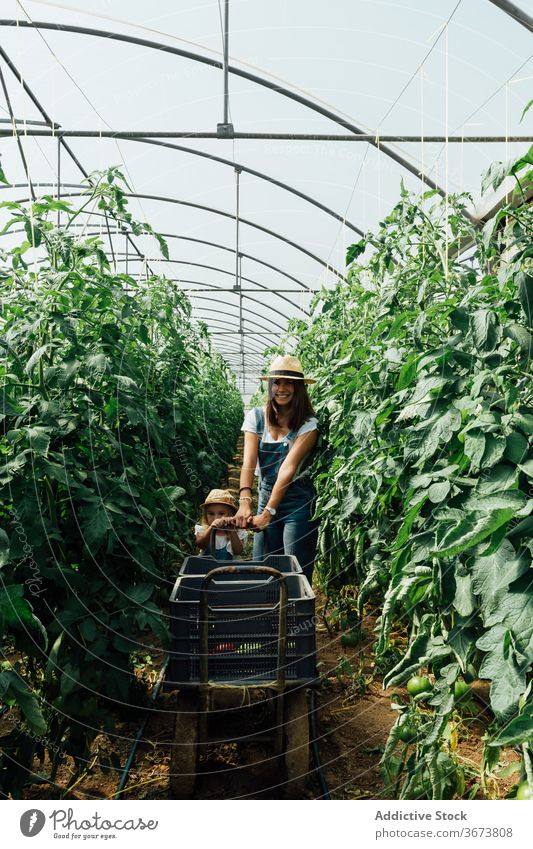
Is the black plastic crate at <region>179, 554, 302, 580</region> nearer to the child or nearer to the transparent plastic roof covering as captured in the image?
the child

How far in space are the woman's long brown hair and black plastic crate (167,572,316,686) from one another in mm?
1252

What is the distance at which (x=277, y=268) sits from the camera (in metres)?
10.9

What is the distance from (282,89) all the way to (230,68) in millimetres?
429

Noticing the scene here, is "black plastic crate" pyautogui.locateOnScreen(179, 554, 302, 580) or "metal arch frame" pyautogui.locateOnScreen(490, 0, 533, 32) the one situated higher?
"metal arch frame" pyautogui.locateOnScreen(490, 0, 533, 32)

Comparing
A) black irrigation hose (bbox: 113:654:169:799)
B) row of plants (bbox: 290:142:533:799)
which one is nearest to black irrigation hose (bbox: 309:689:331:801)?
row of plants (bbox: 290:142:533:799)

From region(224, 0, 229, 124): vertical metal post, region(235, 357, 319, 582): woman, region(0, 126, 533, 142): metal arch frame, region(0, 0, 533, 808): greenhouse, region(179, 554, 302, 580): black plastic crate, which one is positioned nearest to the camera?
region(0, 0, 533, 808): greenhouse

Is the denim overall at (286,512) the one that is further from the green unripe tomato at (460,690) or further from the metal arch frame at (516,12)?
the metal arch frame at (516,12)

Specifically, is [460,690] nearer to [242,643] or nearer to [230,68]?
[242,643]

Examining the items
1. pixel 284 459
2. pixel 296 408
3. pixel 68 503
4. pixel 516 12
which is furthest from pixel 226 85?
pixel 68 503

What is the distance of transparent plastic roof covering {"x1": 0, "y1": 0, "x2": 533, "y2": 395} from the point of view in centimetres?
461

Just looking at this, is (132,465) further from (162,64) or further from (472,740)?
(162,64)

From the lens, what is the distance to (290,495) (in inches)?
132

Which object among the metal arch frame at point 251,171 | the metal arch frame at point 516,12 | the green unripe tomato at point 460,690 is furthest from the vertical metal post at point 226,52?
the green unripe tomato at point 460,690

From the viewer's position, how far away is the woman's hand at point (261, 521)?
3.04 m
